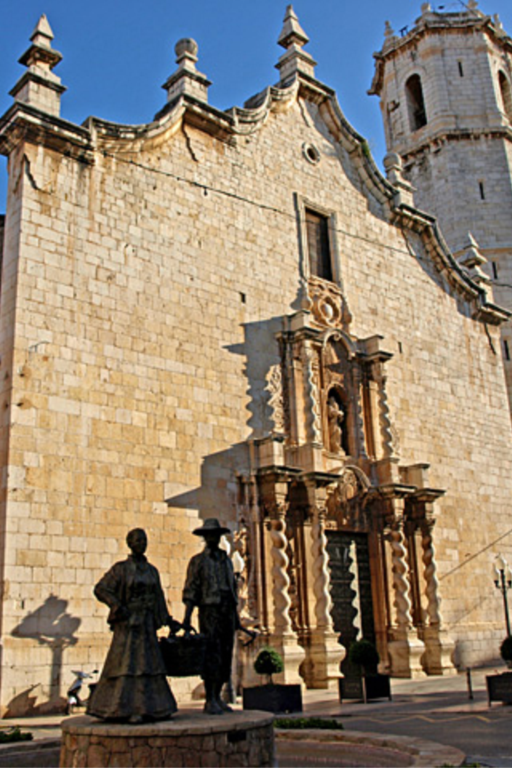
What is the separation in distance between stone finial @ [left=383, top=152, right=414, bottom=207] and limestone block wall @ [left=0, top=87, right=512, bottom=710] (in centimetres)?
91

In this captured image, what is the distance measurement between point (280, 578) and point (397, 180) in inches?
500

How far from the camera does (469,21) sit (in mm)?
29719

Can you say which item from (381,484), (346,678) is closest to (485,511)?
(381,484)

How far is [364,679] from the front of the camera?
12.8 m

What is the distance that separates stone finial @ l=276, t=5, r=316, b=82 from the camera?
20969mm

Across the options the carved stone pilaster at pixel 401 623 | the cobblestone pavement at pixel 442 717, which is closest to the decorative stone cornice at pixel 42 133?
the carved stone pilaster at pixel 401 623

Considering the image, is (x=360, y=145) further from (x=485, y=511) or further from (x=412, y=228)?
(x=485, y=511)

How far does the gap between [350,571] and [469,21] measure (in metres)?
22.3

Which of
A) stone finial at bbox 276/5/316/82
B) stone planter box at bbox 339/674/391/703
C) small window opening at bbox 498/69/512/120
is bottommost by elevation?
stone planter box at bbox 339/674/391/703

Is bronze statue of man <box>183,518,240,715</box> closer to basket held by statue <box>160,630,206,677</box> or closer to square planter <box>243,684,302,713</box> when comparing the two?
basket held by statue <box>160,630,206,677</box>

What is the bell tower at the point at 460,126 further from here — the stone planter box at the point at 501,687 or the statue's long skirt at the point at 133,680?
the statue's long skirt at the point at 133,680

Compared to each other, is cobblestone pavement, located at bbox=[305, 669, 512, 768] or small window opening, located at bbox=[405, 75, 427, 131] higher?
small window opening, located at bbox=[405, 75, 427, 131]

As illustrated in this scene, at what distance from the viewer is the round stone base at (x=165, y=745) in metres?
6.08

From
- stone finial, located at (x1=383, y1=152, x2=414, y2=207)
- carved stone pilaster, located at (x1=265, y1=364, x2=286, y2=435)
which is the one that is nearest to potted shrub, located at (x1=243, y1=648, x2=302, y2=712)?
carved stone pilaster, located at (x1=265, y1=364, x2=286, y2=435)
